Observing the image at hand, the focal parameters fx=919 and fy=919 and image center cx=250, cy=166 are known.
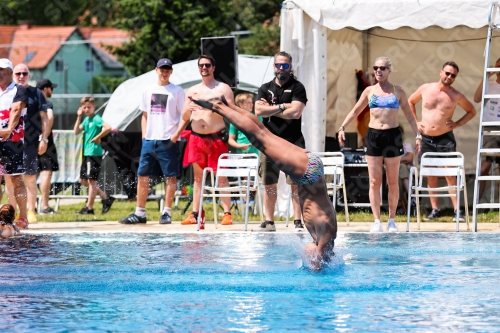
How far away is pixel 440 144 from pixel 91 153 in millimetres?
5530

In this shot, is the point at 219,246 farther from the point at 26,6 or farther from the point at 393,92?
the point at 26,6

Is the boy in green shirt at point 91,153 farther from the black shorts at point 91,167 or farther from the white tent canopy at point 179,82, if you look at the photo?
the white tent canopy at point 179,82

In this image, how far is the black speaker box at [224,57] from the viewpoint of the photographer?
13500mm

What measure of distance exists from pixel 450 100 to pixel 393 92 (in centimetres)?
156

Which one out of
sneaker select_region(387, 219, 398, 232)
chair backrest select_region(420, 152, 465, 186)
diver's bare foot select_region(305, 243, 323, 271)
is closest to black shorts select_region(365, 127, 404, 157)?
chair backrest select_region(420, 152, 465, 186)

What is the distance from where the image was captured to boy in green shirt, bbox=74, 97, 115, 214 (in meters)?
14.0

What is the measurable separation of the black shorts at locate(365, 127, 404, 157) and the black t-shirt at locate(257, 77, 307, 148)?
2.82 feet

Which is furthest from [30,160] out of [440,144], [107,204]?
[440,144]

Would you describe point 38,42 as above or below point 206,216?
above

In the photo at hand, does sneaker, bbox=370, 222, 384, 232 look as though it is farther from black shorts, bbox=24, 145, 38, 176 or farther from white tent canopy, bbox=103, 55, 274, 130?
white tent canopy, bbox=103, 55, 274, 130

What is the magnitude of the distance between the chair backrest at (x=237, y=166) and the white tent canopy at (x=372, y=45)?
1002 mm

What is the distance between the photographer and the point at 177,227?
11102 mm

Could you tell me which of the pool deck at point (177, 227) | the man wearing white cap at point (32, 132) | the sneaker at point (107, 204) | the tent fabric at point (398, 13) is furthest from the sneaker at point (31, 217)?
the tent fabric at point (398, 13)

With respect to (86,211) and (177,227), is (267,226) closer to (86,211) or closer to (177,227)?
(177,227)
